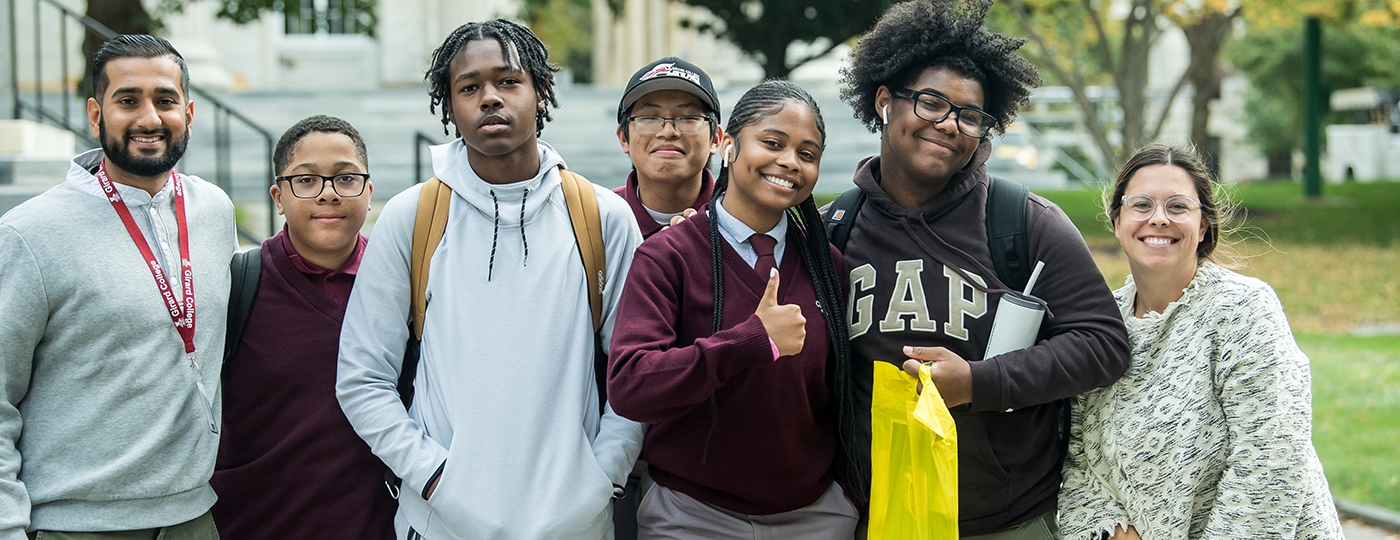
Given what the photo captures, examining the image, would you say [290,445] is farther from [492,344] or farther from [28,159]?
[28,159]

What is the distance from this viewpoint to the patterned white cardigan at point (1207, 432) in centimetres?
263

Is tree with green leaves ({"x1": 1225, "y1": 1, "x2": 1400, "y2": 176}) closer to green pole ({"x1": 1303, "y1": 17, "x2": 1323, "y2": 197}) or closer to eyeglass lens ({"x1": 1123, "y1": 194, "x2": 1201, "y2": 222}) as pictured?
green pole ({"x1": 1303, "y1": 17, "x2": 1323, "y2": 197})

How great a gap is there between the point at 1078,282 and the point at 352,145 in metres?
2.15

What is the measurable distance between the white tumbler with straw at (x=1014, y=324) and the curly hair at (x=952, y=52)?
0.61m

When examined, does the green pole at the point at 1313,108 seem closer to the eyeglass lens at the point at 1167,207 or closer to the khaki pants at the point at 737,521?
the eyeglass lens at the point at 1167,207

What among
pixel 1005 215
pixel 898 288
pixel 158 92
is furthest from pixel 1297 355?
pixel 158 92

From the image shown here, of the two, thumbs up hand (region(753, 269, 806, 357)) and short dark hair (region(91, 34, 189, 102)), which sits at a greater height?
short dark hair (region(91, 34, 189, 102))

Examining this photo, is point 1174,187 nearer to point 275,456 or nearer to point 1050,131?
point 275,456

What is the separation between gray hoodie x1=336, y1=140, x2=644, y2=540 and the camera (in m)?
2.70

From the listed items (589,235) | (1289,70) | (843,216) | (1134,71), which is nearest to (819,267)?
(843,216)

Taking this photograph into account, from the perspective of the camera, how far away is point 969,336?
287cm

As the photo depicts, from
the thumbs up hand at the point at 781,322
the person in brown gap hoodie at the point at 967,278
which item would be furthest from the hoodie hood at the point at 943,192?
the thumbs up hand at the point at 781,322

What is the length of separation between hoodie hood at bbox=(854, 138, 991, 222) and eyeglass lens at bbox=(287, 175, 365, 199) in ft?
4.99

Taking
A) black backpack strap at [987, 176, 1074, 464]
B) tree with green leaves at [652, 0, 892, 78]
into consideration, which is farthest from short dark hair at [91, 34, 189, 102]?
tree with green leaves at [652, 0, 892, 78]
